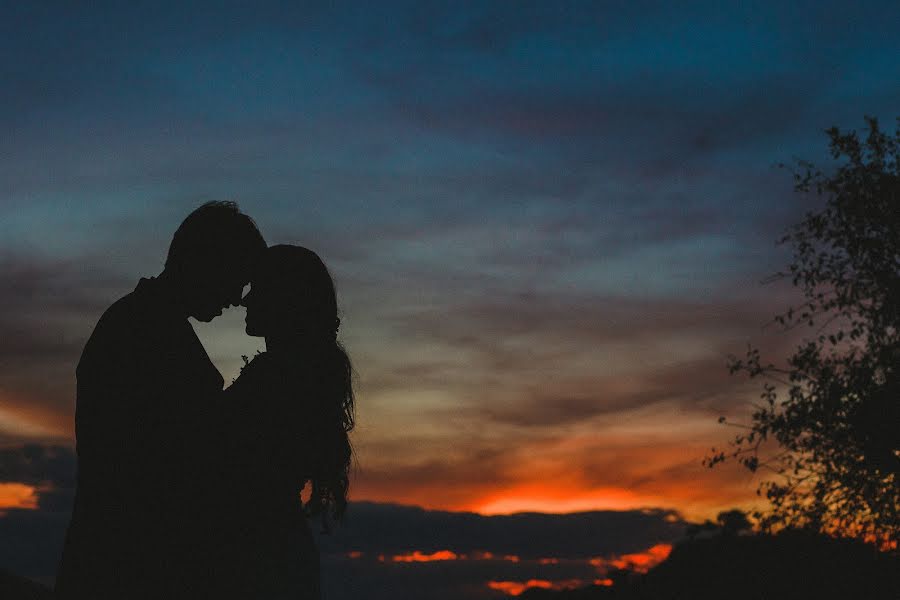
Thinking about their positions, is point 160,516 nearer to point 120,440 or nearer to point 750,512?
point 120,440

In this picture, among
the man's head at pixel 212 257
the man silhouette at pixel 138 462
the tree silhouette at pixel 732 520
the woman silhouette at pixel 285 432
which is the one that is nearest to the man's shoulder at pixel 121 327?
the man silhouette at pixel 138 462

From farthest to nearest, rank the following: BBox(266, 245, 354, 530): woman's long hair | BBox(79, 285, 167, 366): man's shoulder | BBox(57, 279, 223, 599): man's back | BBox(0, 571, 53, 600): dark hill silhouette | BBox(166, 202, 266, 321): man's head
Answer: BBox(166, 202, 266, 321): man's head < BBox(266, 245, 354, 530): woman's long hair < BBox(0, 571, 53, 600): dark hill silhouette < BBox(79, 285, 167, 366): man's shoulder < BBox(57, 279, 223, 599): man's back

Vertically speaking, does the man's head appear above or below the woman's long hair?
above

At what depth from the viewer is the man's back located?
434cm

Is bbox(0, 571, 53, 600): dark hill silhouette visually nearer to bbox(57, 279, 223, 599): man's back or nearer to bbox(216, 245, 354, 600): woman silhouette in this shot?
bbox(57, 279, 223, 599): man's back

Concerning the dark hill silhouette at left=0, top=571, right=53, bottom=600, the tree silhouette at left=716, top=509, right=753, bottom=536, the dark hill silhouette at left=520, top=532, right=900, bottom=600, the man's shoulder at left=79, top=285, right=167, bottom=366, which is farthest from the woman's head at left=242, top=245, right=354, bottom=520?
the tree silhouette at left=716, top=509, right=753, bottom=536

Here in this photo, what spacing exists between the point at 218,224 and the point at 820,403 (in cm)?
1491

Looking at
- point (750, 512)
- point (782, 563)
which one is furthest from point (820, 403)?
point (782, 563)

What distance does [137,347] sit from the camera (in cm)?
461

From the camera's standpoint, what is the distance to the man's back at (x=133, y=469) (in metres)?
4.34

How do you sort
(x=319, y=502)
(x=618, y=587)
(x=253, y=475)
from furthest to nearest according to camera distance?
(x=618, y=587) → (x=319, y=502) → (x=253, y=475)

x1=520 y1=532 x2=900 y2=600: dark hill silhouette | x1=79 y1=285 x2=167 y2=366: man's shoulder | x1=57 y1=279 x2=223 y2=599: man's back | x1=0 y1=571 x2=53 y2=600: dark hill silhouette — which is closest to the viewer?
x1=57 y1=279 x2=223 y2=599: man's back

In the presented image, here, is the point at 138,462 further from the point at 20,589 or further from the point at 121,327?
the point at 20,589

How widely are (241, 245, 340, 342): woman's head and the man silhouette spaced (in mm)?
548
